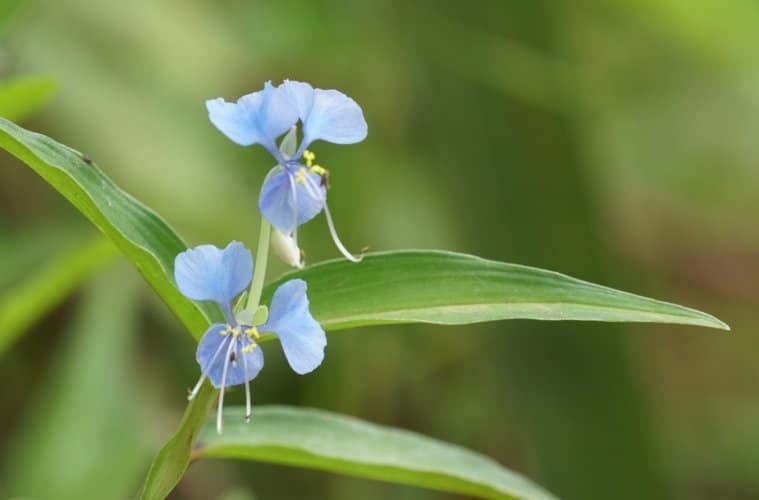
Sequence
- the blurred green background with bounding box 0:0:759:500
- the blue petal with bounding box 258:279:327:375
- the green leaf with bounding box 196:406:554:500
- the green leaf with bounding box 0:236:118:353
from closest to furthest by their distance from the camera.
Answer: the blue petal with bounding box 258:279:327:375 < the green leaf with bounding box 196:406:554:500 < the green leaf with bounding box 0:236:118:353 < the blurred green background with bounding box 0:0:759:500

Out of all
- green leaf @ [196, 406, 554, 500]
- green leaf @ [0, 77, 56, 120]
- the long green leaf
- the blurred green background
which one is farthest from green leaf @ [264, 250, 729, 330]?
the blurred green background

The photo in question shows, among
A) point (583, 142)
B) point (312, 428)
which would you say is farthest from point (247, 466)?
point (312, 428)

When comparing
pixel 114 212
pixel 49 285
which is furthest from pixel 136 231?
pixel 49 285

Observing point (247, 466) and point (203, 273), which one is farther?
point (247, 466)

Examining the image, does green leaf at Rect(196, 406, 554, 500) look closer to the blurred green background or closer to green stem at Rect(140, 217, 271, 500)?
green stem at Rect(140, 217, 271, 500)

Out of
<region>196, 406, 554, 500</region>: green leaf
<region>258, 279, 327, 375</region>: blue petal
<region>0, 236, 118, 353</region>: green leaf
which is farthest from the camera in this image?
<region>0, 236, 118, 353</region>: green leaf

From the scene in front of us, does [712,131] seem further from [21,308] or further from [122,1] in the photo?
[21,308]

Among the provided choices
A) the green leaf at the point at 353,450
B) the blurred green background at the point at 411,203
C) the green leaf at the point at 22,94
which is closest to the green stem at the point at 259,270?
the green leaf at the point at 353,450

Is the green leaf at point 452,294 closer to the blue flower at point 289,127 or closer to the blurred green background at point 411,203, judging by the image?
the blue flower at point 289,127
